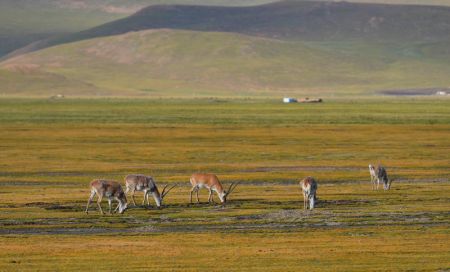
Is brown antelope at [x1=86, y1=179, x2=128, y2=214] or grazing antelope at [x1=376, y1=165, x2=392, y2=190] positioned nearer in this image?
brown antelope at [x1=86, y1=179, x2=128, y2=214]

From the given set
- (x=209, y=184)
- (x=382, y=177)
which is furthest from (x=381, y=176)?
(x=209, y=184)

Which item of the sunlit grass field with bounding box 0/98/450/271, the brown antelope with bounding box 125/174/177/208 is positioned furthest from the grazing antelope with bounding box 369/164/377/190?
the brown antelope with bounding box 125/174/177/208

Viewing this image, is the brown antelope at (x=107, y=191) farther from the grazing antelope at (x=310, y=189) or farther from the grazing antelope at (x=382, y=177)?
the grazing antelope at (x=382, y=177)

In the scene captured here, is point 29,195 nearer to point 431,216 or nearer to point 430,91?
point 431,216

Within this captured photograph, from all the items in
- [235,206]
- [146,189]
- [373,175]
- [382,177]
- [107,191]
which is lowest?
[235,206]

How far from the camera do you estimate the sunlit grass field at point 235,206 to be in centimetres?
2227

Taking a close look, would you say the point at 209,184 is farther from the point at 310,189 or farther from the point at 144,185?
the point at 310,189

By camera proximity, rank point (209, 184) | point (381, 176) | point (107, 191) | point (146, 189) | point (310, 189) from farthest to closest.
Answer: point (381, 176), point (209, 184), point (146, 189), point (310, 189), point (107, 191)

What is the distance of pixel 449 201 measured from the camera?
3175 cm

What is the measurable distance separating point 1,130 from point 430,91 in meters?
129

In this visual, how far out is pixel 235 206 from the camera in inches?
1217

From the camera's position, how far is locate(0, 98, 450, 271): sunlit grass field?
2227 cm

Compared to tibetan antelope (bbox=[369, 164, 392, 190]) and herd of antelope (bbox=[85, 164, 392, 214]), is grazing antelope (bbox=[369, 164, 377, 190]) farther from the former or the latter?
herd of antelope (bbox=[85, 164, 392, 214])

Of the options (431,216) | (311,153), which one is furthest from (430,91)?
(431,216)
